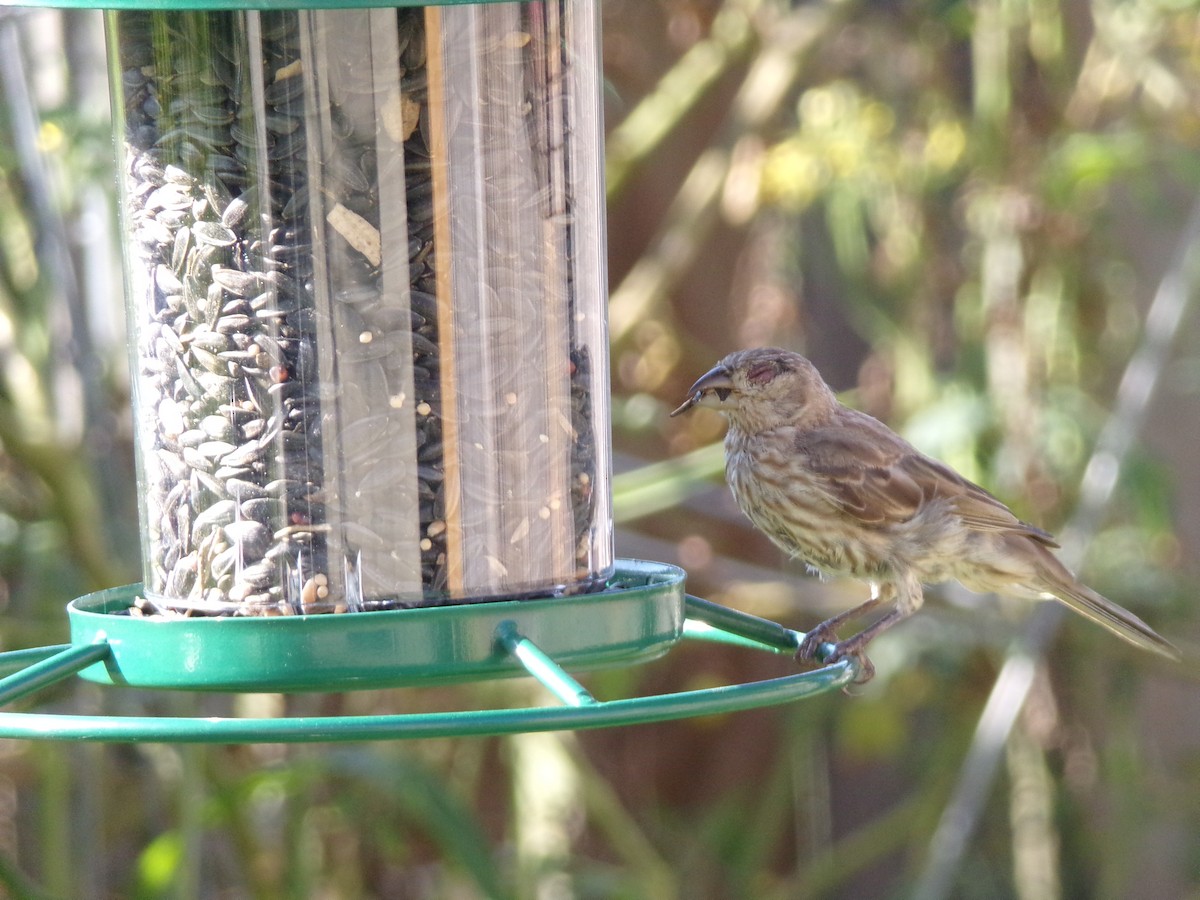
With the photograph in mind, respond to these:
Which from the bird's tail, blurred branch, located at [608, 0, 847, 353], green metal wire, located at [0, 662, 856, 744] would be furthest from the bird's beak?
green metal wire, located at [0, 662, 856, 744]

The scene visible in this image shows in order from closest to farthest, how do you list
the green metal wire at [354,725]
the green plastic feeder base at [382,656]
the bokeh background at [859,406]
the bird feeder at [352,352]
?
the green metal wire at [354,725] → the green plastic feeder base at [382,656] → the bird feeder at [352,352] → the bokeh background at [859,406]

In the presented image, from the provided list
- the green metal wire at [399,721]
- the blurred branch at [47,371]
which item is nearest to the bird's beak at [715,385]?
the blurred branch at [47,371]

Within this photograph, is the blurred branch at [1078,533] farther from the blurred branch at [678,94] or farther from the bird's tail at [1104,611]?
the blurred branch at [678,94]

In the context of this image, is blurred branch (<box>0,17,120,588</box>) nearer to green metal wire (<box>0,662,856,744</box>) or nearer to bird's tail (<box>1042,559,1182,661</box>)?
green metal wire (<box>0,662,856,744</box>)

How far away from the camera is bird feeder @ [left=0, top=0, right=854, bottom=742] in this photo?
3.00 meters

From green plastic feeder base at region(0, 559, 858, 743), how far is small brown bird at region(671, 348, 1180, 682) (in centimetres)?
140

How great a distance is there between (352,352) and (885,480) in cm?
208

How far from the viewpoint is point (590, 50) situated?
346cm

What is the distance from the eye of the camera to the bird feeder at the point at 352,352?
300 centimetres

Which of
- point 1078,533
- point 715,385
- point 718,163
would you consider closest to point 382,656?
point 715,385

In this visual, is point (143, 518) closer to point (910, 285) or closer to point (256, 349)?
point (256, 349)

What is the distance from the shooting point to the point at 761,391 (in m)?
4.80

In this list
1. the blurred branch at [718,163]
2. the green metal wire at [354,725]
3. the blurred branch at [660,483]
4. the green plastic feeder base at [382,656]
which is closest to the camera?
the green metal wire at [354,725]

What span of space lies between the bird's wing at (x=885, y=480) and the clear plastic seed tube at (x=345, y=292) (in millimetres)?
1545
